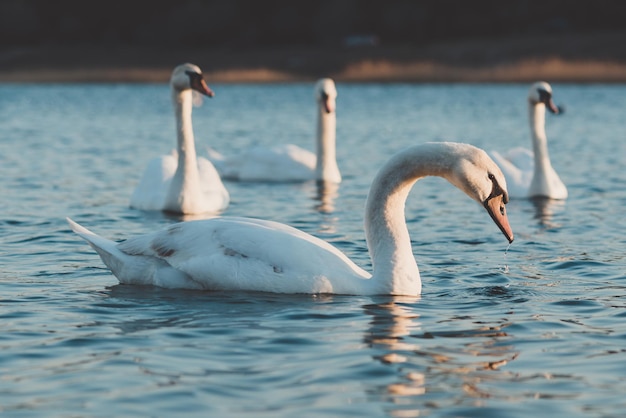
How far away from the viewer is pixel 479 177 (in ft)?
22.4

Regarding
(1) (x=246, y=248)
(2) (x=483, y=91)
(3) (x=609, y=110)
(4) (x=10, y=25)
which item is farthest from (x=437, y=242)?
(4) (x=10, y=25)

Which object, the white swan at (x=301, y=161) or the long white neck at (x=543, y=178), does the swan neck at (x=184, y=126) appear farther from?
the long white neck at (x=543, y=178)

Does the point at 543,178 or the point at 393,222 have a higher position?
the point at 543,178

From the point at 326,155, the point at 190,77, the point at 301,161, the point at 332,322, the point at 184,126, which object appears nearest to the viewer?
the point at 332,322

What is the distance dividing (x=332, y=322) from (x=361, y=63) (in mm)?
42976

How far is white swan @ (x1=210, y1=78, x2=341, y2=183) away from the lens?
15250 mm

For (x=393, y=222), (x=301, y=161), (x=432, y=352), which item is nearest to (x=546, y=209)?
(x=301, y=161)

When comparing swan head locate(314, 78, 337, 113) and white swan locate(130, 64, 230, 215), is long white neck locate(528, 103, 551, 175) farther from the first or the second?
white swan locate(130, 64, 230, 215)

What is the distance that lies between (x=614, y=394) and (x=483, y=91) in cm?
3842

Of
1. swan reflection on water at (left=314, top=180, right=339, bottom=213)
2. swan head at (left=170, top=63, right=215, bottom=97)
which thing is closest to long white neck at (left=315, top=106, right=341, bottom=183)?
swan reflection on water at (left=314, top=180, right=339, bottom=213)

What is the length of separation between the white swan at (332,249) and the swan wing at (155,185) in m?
4.41

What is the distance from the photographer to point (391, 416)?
4840 millimetres

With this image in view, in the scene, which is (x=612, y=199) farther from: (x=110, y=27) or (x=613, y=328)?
(x=110, y=27)

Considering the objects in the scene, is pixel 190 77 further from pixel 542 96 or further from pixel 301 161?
pixel 542 96
